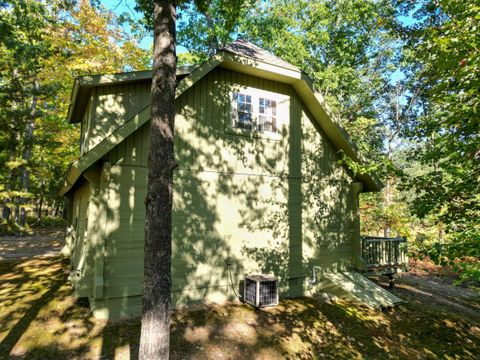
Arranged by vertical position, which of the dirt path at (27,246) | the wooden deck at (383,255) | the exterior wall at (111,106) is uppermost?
the exterior wall at (111,106)

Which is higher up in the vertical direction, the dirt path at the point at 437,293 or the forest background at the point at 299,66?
the forest background at the point at 299,66

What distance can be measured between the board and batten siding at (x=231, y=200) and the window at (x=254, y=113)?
9.0 inches

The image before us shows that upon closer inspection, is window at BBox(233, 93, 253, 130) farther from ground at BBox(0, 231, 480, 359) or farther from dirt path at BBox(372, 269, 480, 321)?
dirt path at BBox(372, 269, 480, 321)

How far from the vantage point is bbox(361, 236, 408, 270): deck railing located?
11.5 m

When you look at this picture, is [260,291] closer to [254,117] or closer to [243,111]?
[254,117]

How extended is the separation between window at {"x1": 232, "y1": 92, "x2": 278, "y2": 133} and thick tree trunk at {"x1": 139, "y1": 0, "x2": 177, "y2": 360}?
4.61 metres

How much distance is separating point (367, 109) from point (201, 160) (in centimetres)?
Result: 2017

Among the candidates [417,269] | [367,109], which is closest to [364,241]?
[417,269]

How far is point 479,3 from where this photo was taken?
514 cm

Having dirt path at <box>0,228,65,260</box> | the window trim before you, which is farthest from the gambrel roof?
dirt path at <box>0,228,65,260</box>

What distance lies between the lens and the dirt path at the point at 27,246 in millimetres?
14383

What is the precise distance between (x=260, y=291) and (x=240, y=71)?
265 inches

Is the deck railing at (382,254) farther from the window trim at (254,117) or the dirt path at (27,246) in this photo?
the dirt path at (27,246)

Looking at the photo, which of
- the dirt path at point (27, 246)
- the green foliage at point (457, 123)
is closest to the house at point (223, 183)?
the green foliage at point (457, 123)
